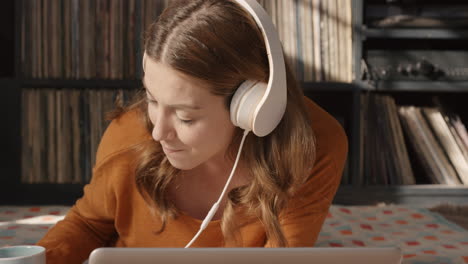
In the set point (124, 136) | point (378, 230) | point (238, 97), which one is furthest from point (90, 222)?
point (378, 230)

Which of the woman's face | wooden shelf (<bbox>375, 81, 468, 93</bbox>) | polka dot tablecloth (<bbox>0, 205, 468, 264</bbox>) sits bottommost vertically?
polka dot tablecloth (<bbox>0, 205, 468, 264</bbox>)

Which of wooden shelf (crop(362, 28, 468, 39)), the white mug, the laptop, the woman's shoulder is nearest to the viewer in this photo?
the laptop

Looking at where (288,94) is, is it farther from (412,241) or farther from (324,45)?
(324,45)

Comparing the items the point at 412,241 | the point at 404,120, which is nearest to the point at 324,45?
the point at 404,120

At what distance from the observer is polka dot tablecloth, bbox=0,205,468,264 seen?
55.7 inches

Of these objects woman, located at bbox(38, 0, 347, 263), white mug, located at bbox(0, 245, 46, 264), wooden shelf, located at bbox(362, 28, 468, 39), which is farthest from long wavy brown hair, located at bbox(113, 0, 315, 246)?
wooden shelf, located at bbox(362, 28, 468, 39)

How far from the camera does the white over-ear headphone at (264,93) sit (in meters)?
0.93

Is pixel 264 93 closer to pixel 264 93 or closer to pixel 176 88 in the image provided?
pixel 264 93

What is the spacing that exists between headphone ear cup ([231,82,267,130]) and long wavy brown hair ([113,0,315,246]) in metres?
0.03

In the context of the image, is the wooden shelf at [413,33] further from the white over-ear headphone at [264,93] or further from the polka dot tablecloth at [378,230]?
the white over-ear headphone at [264,93]

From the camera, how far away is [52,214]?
1.70 m

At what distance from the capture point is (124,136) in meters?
1.25

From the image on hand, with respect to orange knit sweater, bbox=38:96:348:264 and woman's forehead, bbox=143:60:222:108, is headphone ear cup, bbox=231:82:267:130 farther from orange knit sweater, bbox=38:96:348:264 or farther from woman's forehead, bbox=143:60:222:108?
orange knit sweater, bbox=38:96:348:264

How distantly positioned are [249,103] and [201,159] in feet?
0.46
